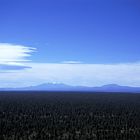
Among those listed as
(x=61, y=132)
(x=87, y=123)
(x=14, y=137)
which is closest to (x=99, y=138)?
(x=61, y=132)

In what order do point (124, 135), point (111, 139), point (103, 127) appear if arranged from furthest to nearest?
1. point (103, 127)
2. point (124, 135)
3. point (111, 139)

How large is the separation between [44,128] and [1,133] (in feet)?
20.4

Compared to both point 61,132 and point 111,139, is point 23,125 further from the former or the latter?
point 111,139

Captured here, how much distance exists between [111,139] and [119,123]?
13825 mm

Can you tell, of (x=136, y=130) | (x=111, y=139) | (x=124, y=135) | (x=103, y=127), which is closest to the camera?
(x=111, y=139)

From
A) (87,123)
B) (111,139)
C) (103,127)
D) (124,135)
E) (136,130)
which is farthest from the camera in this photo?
A: (87,123)

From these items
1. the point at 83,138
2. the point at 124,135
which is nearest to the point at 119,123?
the point at 124,135

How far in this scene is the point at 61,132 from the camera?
37.5 m

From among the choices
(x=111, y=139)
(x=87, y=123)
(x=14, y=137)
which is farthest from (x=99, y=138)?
(x=87, y=123)

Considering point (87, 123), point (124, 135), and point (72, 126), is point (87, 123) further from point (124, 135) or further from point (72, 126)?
point (124, 135)

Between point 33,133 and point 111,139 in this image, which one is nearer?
point 111,139

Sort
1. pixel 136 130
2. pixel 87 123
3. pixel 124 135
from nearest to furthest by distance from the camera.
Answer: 1. pixel 124 135
2. pixel 136 130
3. pixel 87 123

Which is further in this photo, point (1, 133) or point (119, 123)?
point (119, 123)

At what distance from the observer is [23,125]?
42.8m
